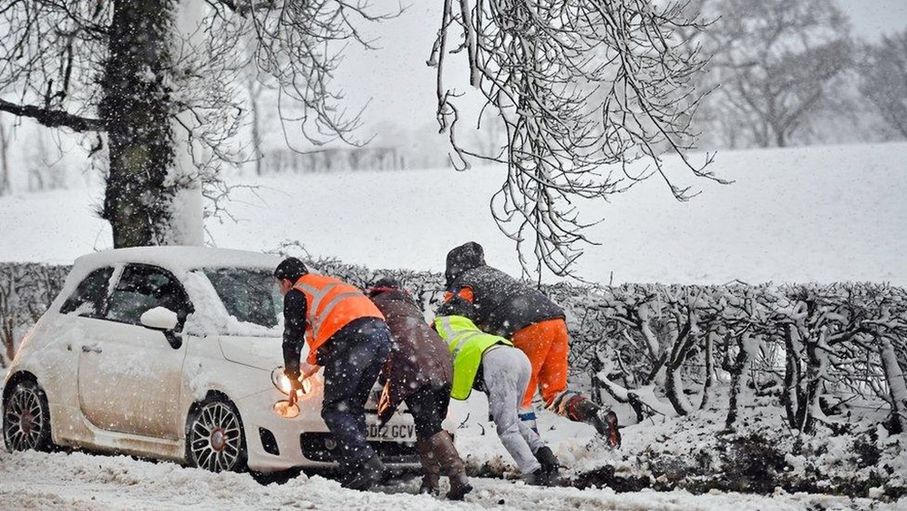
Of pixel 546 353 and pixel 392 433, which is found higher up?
pixel 546 353

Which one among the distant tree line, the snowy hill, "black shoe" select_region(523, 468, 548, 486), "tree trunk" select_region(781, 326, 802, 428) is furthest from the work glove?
the distant tree line

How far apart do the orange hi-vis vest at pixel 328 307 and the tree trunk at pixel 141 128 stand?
A: 15.8 feet

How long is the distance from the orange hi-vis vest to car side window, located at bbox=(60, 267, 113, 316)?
91.0 inches

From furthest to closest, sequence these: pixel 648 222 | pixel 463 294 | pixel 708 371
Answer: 1. pixel 648 222
2. pixel 708 371
3. pixel 463 294

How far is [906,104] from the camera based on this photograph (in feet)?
194

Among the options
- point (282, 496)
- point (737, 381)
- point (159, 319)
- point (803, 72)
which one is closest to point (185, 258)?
point (159, 319)

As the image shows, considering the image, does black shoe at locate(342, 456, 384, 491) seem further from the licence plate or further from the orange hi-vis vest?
the orange hi-vis vest

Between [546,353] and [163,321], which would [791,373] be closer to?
[546,353]

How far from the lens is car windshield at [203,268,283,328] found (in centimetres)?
759

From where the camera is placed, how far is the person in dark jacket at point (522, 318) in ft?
24.6

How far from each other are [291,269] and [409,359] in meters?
0.95

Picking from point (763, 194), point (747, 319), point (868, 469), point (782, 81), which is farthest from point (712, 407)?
point (782, 81)

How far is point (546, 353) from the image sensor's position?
7.61m

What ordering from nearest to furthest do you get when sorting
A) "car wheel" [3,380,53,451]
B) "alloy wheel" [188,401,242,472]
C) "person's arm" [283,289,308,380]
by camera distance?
"person's arm" [283,289,308,380] < "alloy wheel" [188,401,242,472] < "car wheel" [3,380,53,451]
